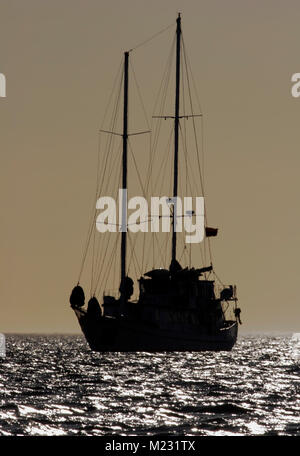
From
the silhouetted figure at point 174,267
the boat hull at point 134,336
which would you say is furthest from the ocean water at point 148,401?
the silhouetted figure at point 174,267

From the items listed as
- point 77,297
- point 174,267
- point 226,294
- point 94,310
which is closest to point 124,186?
point 77,297

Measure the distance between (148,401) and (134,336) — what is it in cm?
4732

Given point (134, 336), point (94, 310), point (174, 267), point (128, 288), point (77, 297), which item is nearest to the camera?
point (134, 336)

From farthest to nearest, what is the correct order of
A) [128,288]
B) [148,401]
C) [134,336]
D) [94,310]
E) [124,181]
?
[128,288], [94,310], [134,336], [124,181], [148,401]

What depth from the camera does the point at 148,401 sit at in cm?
4306

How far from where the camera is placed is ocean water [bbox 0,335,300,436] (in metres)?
33.9

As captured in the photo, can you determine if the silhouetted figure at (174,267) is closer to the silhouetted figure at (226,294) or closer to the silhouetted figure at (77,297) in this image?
the silhouetted figure at (226,294)

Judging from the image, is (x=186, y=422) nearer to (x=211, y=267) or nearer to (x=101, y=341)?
(x=101, y=341)

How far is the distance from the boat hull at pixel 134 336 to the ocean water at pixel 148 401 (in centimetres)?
2029

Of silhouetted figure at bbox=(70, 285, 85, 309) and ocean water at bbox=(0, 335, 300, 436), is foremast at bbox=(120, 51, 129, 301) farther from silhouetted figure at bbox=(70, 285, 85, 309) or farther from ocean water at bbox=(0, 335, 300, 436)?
ocean water at bbox=(0, 335, 300, 436)

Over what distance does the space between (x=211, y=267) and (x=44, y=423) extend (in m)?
68.5

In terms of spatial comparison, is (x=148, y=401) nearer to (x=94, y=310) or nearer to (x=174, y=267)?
(x=94, y=310)

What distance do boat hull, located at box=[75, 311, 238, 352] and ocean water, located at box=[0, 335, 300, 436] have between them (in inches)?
799

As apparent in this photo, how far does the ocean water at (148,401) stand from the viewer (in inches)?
1336
